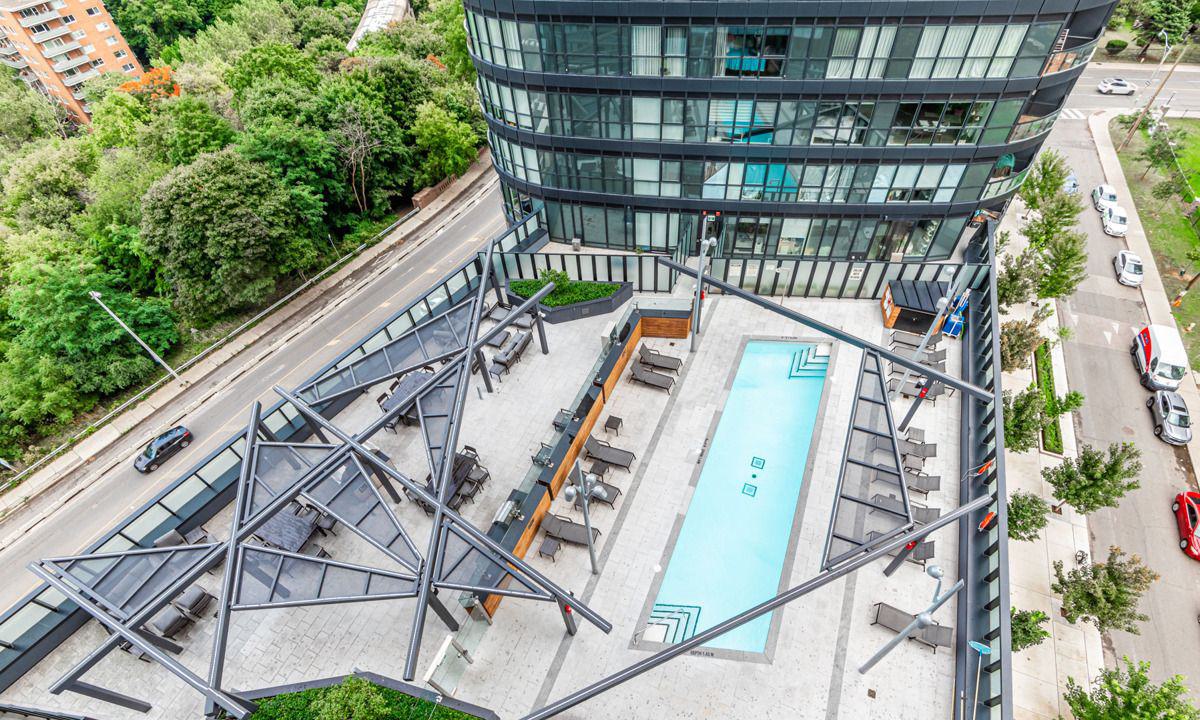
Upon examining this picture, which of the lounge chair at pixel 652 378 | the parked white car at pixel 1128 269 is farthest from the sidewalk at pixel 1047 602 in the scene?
the parked white car at pixel 1128 269

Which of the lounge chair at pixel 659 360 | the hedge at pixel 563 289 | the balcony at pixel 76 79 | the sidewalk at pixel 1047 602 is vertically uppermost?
the balcony at pixel 76 79

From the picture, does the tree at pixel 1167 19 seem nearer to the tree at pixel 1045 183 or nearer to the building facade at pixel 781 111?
the tree at pixel 1045 183

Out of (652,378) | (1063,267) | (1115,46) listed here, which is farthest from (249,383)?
(1115,46)

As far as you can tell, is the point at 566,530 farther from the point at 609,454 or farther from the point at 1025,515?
the point at 1025,515

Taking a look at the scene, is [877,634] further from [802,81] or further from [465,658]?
[802,81]

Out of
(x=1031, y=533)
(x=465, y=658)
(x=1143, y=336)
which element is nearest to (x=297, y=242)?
(x=465, y=658)

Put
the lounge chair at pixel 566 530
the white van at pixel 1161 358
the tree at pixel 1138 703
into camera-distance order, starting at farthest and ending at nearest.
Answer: the white van at pixel 1161 358 → the lounge chair at pixel 566 530 → the tree at pixel 1138 703
